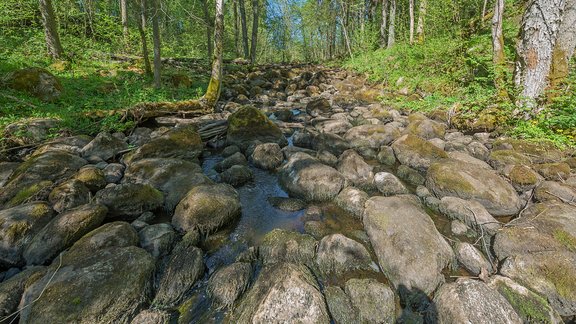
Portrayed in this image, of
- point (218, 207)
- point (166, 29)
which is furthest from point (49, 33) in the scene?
point (166, 29)

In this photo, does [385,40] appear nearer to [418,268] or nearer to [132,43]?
[132,43]

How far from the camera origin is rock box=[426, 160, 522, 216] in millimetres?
3654

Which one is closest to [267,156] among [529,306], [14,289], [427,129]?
[14,289]

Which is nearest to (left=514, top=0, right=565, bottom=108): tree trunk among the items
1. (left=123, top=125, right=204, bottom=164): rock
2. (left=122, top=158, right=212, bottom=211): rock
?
(left=122, top=158, right=212, bottom=211): rock

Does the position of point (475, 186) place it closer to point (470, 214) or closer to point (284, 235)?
point (470, 214)

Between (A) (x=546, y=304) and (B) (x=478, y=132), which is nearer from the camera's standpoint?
(A) (x=546, y=304)

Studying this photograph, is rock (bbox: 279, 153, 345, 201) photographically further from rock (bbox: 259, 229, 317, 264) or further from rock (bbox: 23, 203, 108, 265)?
rock (bbox: 23, 203, 108, 265)

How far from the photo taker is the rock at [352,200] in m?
3.67

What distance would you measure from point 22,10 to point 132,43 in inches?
178

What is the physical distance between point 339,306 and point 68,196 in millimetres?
3743

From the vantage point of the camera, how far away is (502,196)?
3.68 metres

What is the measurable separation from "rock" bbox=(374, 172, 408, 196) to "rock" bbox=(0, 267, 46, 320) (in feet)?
14.4

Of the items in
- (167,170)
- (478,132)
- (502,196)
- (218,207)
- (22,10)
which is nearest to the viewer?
(218,207)

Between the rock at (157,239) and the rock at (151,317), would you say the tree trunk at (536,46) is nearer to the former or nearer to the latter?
the rock at (157,239)
